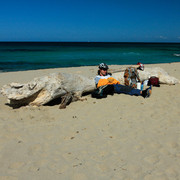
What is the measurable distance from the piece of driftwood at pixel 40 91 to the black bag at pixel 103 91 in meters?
0.97

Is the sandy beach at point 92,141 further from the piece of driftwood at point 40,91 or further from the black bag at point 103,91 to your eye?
the black bag at point 103,91

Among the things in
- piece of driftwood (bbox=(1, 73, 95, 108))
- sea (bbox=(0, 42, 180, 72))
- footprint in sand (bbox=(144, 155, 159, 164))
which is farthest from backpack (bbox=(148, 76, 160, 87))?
sea (bbox=(0, 42, 180, 72))

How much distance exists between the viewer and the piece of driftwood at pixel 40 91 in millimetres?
6223

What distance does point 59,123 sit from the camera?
5262 mm

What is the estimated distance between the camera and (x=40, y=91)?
21.2 ft

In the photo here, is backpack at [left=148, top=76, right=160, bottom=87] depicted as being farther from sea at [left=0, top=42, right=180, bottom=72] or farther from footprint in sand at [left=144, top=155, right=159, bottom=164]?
sea at [left=0, top=42, right=180, bottom=72]

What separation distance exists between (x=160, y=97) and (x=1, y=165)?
5901 millimetres

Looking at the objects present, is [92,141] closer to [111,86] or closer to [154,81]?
[111,86]

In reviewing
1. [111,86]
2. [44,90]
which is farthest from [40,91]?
[111,86]

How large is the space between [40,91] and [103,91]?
7.89 ft

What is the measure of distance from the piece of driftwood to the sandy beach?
0.28 meters

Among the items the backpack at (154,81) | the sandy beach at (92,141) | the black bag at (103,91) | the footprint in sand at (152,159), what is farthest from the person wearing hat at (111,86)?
the footprint in sand at (152,159)

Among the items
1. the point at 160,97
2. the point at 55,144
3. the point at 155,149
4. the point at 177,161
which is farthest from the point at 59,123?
the point at 160,97

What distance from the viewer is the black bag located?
733cm
